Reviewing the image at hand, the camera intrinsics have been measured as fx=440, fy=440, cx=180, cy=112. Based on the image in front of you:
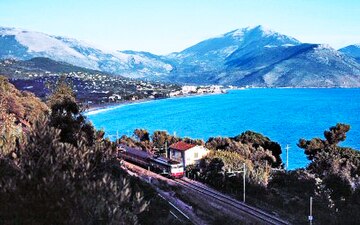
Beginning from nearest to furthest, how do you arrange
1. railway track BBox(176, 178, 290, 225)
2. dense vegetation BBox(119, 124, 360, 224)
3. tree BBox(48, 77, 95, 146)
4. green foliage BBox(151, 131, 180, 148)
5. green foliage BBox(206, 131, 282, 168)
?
tree BBox(48, 77, 95, 146), railway track BBox(176, 178, 290, 225), dense vegetation BBox(119, 124, 360, 224), green foliage BBox(206, 131, 282, 168), green foliage BBox(151, 131, 180, 148)

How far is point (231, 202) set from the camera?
32188 millimetres

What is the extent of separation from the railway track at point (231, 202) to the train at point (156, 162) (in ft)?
3.21

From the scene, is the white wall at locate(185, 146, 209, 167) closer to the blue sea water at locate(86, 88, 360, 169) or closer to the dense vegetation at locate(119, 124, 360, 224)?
the dense vegetation at locate(119, 124, 360, 224)

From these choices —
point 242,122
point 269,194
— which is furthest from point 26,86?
point 269,194

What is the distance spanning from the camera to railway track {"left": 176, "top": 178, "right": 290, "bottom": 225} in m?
28.1

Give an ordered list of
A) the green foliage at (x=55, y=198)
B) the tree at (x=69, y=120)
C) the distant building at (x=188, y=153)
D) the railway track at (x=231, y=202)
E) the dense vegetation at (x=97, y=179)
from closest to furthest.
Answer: the green foliage at (x=55, y=198)
the dense vegetation at (x=97, y=179)
the tree at (x=69, y=120)
the railway track at (x=231, y=202)
the distant building at (x=188, y=153)

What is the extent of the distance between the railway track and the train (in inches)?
38.5

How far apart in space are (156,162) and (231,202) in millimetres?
12978

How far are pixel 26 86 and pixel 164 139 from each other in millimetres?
127221

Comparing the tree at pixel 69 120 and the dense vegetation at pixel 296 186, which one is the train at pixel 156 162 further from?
the tree at pixel 69 120

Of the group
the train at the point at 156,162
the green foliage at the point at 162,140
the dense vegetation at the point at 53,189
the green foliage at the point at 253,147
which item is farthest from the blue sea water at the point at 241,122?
the dense vegetation at the point at 53,189

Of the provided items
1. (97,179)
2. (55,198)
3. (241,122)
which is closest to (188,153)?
(97,179)

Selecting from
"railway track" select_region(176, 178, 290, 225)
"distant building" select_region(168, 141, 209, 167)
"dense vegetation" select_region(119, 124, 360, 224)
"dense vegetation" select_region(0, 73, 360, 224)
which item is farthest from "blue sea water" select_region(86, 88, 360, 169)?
"railway track" select_region(176, 178, 290, 225)

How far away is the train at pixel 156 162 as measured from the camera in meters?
40.7
